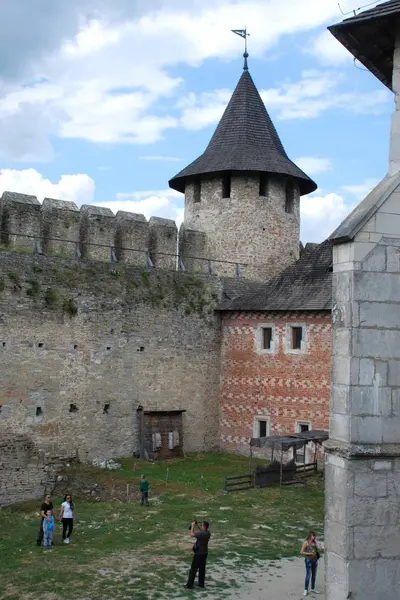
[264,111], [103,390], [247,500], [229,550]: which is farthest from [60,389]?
[264,111]

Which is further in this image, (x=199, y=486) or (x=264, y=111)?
(x=264, y=111)

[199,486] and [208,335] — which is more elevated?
[208,335]

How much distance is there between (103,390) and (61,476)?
2674 millimetres

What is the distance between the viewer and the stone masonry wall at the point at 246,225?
915 inches

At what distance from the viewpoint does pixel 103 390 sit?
2014 centimetres

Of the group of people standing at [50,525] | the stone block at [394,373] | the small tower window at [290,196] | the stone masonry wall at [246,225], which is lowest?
the group of people standing at [50,525]

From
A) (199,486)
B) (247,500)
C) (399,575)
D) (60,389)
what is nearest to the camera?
(399,575)

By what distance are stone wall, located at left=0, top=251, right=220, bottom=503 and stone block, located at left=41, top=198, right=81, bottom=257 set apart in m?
0.40

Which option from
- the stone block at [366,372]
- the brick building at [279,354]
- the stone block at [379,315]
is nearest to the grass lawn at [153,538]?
the brick building at [279,354]

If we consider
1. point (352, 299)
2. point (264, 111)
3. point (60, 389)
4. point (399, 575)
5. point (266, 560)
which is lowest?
point (266, 560)

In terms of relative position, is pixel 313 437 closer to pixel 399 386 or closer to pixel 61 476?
pixel 61 476

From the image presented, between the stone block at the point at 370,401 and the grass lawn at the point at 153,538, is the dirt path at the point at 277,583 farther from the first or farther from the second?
the stone block at the point at 370,401

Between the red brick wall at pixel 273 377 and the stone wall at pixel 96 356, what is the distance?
1.75 feet

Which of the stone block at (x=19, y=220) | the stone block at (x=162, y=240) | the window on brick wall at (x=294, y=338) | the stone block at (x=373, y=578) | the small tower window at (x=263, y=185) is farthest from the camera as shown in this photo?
the small tower window at (x=263, y=185)
